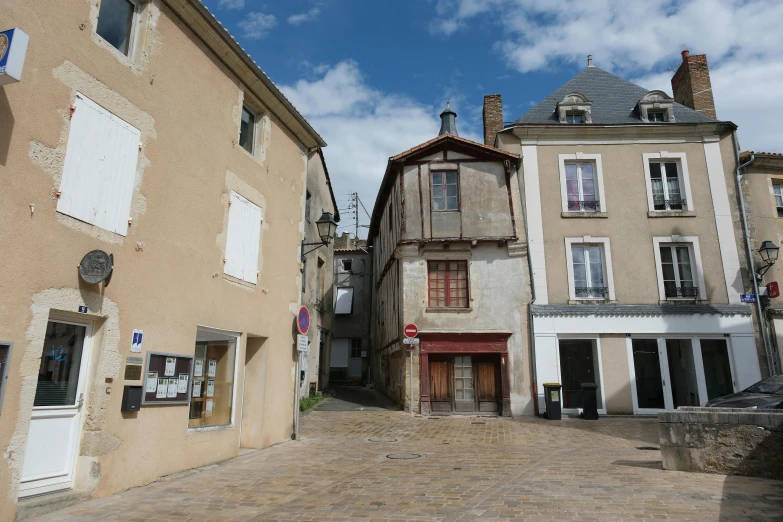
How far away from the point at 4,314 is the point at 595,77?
18.8 m

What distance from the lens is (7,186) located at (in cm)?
457

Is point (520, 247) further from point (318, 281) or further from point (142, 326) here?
point (142, 326)

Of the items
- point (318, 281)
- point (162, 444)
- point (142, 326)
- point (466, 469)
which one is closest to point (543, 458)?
point (466, 469)

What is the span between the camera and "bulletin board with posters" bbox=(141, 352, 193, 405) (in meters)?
6.16

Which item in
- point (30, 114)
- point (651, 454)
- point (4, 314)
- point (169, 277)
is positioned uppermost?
point (30, 114)

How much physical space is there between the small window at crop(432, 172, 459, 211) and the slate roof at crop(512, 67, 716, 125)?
2905 millimetres

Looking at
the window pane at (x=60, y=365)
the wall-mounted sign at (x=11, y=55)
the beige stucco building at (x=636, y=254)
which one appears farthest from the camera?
the beige stucco building at (x=636, y=254)

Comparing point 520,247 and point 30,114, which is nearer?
point 30,114

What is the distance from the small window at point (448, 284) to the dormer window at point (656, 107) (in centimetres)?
772

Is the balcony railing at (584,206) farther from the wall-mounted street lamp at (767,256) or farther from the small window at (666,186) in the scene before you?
the wall-mounted street lamp at (767,256)

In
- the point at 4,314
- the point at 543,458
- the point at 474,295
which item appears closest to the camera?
the point at 4,314

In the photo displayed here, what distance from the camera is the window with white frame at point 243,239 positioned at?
800 centimetres

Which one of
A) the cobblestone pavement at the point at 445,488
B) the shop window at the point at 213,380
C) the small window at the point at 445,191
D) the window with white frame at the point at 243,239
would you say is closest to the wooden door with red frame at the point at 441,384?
the small window at the point at 445,191

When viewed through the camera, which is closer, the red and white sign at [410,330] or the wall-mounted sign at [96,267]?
the wall-mounted sign at [96,267]
